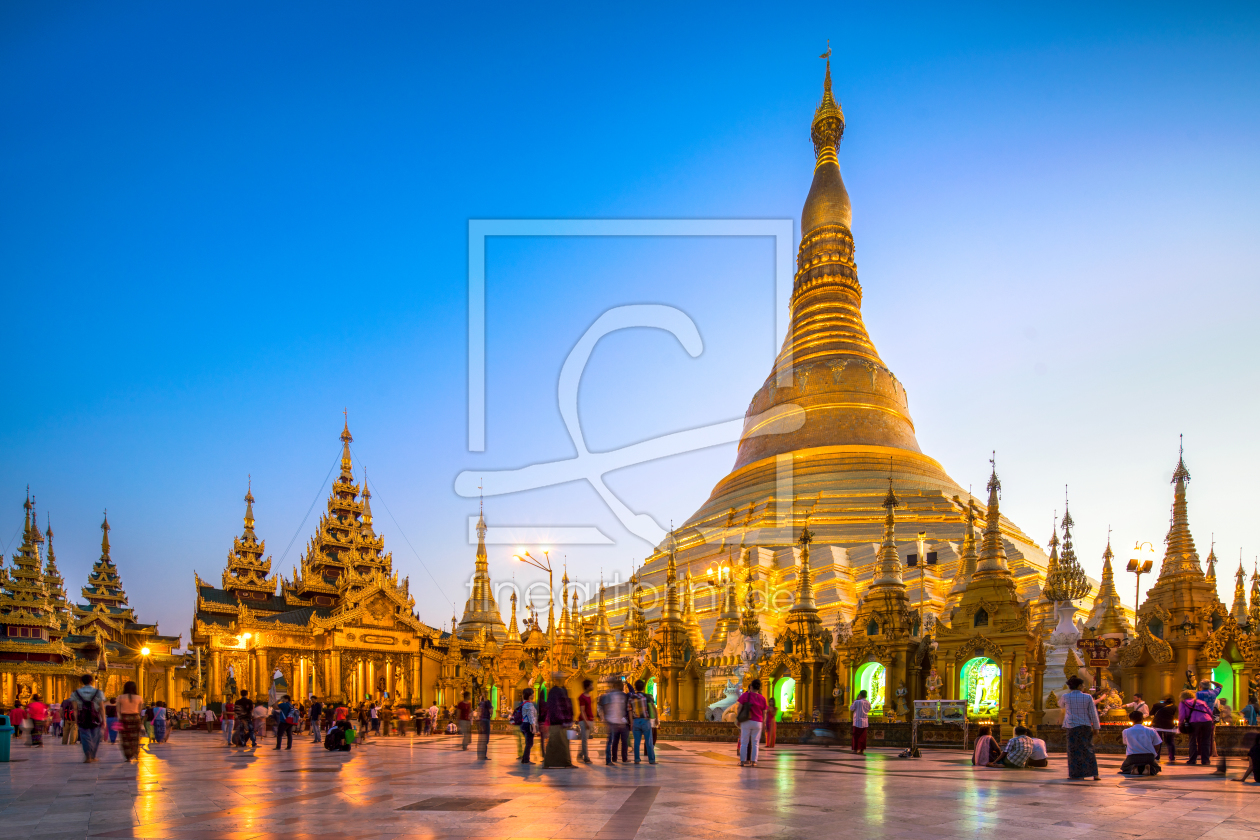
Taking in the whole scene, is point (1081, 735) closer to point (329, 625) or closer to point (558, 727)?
point (558, 727)

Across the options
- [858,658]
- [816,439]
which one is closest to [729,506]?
[816,439]

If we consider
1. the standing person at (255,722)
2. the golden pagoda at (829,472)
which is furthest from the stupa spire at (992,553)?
the standing person at (255,722)

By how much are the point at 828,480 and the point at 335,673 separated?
29.4 m

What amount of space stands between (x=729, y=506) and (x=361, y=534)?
23.8m

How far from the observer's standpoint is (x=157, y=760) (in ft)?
51.1

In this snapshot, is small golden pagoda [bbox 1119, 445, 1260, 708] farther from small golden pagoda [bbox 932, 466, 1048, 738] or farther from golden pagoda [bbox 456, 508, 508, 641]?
golden pagoda [bbox 456, 508, 508, 641]

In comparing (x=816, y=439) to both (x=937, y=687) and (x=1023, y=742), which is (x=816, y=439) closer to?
(x=937, y=687)

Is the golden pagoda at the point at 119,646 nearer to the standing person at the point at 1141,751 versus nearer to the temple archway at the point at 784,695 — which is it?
the temple archway at the point at 784,695

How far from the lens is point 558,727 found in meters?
12.8

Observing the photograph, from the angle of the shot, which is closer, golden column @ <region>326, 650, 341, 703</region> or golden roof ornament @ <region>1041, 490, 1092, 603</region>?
golden roof ornament @ <region>1041, 490, 1092, 603</region>

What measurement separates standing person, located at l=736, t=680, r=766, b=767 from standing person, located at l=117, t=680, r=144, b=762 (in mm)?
10400

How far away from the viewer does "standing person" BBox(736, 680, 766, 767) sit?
13.3m

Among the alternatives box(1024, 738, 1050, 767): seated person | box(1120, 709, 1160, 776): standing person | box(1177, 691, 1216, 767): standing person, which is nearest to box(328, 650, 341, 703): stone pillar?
box(1024, 738, 1050, 767): seated person

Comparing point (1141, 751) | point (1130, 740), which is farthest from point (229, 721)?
point (1141, 751)
